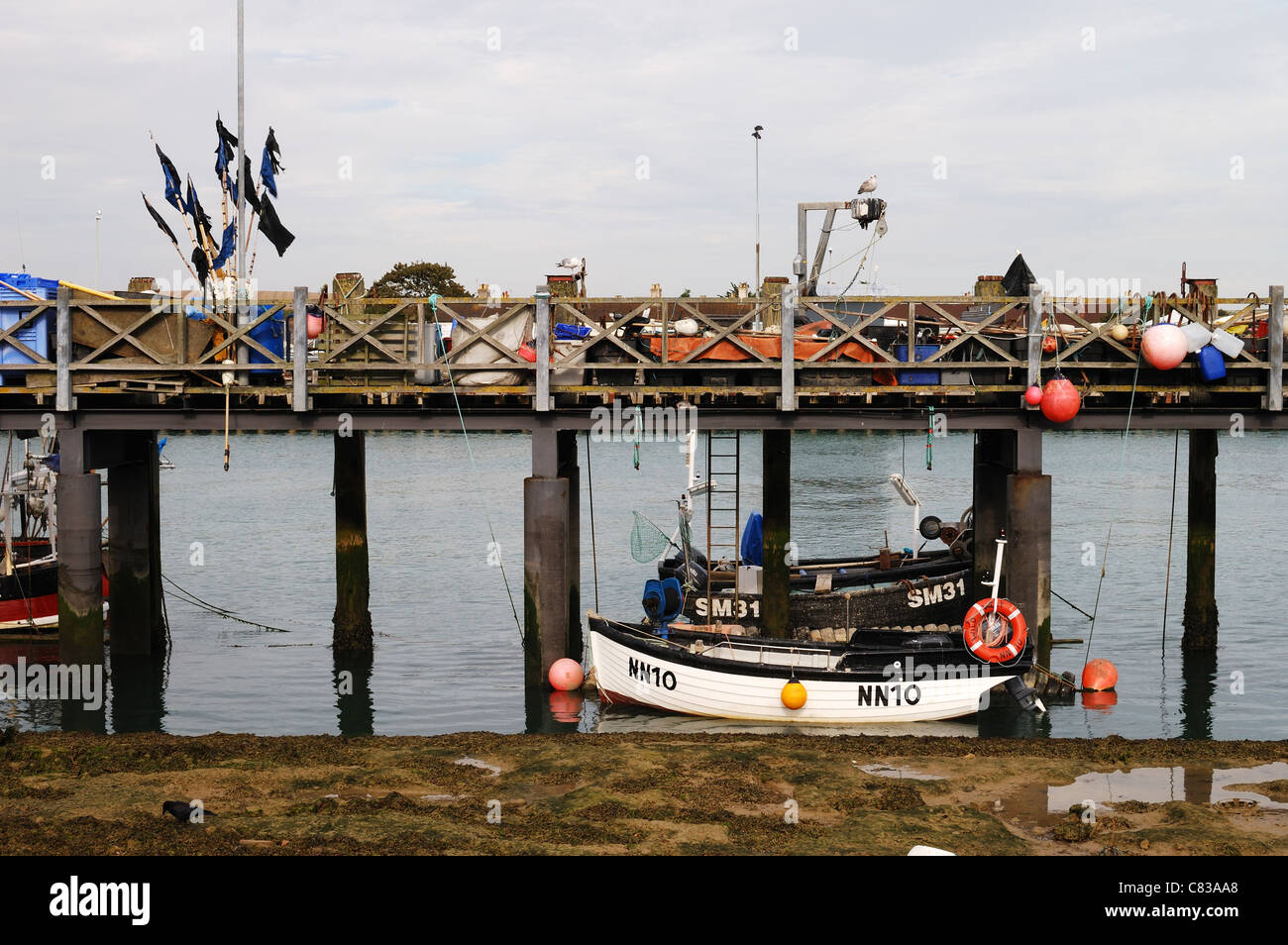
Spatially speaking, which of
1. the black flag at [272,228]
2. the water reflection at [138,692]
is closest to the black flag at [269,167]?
the black flag at [272,228]

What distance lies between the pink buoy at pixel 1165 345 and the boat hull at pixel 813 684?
16.4 ft

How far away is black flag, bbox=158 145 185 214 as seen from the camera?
2152 centimetres

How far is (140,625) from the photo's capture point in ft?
74.2

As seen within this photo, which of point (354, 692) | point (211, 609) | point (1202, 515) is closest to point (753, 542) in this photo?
point (354, 692)

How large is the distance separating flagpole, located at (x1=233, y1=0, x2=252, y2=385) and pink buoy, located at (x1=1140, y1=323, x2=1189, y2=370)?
13.6 m

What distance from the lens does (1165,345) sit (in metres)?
18.9

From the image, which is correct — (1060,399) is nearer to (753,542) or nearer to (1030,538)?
(1030,538)

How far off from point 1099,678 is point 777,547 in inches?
229

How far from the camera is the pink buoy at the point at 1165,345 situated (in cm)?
1889

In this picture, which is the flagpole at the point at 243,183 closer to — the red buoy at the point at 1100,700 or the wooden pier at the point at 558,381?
the wooden pier at the point at 558,381

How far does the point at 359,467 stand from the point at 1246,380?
14.8 metres
